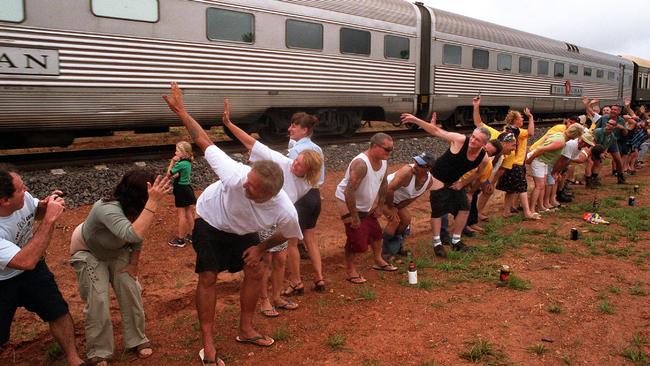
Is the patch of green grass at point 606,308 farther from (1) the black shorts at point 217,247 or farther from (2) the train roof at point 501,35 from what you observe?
(2) the train roof at point 501,35

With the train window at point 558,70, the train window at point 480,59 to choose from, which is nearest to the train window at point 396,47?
the train window at point 480,59

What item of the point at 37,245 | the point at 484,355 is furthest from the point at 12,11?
the point at 484,355

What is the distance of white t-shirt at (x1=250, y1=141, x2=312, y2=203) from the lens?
4.04 metres

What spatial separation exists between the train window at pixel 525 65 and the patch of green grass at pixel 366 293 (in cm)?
1472

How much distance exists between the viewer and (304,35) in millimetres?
10227

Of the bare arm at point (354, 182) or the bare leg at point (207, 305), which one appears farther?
the bare arm at point (354, 182)

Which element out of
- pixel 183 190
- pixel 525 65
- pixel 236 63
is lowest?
pixel 183 190

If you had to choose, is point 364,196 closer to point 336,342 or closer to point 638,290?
point 336,342

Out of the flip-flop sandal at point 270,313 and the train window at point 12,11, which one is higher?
the train window at point 12,11

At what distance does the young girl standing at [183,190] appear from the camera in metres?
5.75

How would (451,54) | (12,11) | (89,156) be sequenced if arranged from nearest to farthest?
(12,11) < (89,156) < (451,54)

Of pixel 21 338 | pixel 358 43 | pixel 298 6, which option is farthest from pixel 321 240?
pixel 358 43

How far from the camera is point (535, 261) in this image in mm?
5758

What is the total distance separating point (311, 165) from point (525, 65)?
15.7 metres
